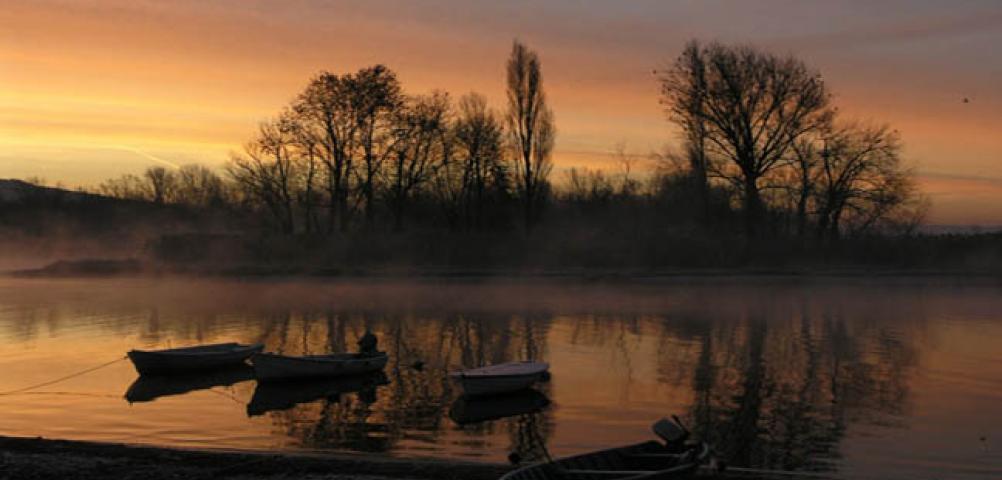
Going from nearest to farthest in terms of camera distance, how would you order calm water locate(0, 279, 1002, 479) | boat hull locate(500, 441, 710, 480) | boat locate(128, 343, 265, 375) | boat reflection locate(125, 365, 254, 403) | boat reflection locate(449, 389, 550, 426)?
boat hull locate(500, 441, 710, 480) → calm water locate(0, 279, 1002, 479) → boat reflection locate(449, 389, 550, 426) → boat reflection locate(125, 365, 254, 403) → boat locate(128, 343, 265, 375)

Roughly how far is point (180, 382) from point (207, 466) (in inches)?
474

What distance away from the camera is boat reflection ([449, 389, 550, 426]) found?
22203 mm

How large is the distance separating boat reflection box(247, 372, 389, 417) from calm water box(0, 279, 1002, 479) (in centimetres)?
11

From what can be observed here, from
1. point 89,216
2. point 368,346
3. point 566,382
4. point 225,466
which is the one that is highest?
point 89,216

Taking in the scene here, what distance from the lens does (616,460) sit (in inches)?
556

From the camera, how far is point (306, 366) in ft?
88.7

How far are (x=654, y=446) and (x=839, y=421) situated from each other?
830 centimetres

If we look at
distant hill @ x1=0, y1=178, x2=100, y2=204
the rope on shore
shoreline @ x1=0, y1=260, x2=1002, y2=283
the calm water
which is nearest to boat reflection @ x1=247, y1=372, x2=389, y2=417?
the calm water

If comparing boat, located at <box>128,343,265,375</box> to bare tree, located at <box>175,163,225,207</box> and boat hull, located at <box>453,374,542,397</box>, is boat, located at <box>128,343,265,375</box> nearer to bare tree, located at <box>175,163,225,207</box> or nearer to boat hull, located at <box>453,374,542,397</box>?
boat hull, located at <box>453,374,542,397</box>

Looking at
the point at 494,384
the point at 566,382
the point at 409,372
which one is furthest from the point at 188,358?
the point at 566,382

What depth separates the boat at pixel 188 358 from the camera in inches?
1110

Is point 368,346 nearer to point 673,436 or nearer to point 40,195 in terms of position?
point 673,436

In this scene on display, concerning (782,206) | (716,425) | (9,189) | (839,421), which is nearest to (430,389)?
(716,425)

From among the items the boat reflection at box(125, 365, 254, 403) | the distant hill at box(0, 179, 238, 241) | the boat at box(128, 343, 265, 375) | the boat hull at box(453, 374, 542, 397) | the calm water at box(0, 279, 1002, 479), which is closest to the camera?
the calm water at box(0, 279, 1002, 479)
